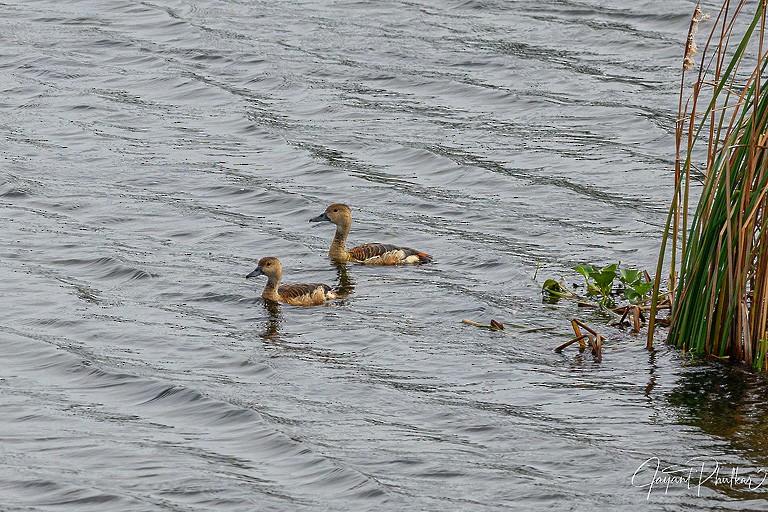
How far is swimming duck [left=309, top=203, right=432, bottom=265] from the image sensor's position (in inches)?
563

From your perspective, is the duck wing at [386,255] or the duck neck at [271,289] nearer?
the duck neck at [271,289]

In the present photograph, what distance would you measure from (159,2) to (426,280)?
13498mm

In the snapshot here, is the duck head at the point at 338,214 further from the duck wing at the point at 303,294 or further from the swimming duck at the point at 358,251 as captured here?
the duck wing at the point at 303,294

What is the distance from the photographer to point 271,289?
13242 mm

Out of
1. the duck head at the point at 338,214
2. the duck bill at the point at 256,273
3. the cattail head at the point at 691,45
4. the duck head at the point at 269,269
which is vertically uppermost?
the cattail head at the point at 691,45

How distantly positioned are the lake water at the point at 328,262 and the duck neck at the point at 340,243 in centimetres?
33

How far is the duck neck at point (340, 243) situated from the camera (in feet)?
48.8

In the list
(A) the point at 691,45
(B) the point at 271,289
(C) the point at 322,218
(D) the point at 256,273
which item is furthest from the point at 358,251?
(A) the point at 691,45

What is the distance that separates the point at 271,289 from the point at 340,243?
1.81 metres

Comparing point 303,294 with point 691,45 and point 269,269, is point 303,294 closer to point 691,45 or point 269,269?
point 269,269

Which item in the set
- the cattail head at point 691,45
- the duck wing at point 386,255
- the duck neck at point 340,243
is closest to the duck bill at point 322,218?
the duck neck at point 340,243

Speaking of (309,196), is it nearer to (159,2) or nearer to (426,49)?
(426,49)

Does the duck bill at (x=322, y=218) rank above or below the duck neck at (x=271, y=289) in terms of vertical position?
above

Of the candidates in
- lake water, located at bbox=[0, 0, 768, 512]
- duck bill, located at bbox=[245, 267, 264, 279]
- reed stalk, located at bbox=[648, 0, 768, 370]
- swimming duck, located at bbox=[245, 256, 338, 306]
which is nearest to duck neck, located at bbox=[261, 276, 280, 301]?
swimming duck, located at bbox=[245, 256, 338, 306]
